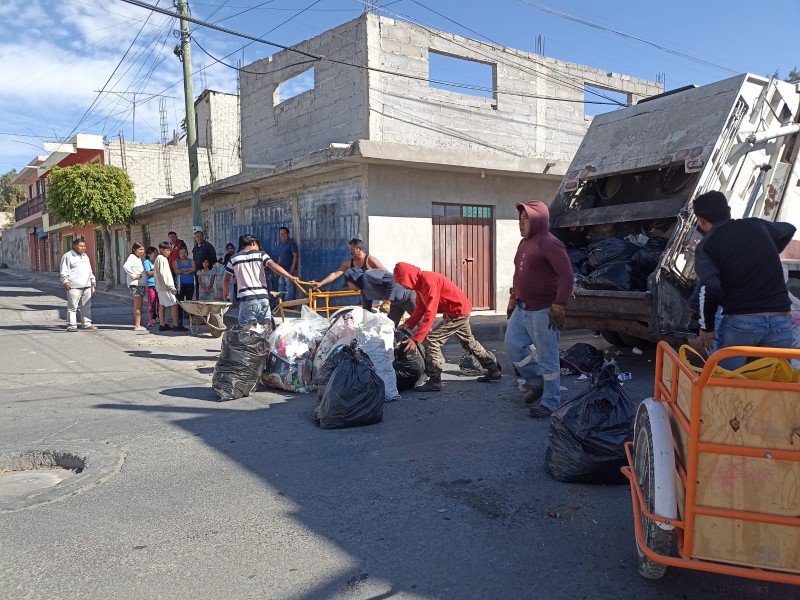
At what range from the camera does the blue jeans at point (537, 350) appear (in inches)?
203

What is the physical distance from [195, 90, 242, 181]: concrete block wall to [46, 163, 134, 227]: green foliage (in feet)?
13.9

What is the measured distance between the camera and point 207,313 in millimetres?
9891

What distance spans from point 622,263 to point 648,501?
4602 mm

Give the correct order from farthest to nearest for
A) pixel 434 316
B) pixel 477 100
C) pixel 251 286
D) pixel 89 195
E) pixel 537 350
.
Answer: pixel 89 195, pixel 477 100, pixel 251 286, pixel 434 316, pixel 537 350

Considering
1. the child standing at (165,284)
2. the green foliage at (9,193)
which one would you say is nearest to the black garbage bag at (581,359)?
the child standing at (165,284)

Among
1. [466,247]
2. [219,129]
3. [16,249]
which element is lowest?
[466,247]

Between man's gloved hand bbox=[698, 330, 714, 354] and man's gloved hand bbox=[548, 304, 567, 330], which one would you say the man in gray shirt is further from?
man's gloved hand bbox=[698, 330, 714, 354]

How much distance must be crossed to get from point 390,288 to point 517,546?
402 centimetres

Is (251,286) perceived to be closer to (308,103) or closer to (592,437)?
(592,437)

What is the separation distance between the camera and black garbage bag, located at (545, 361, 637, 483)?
362 centimetres

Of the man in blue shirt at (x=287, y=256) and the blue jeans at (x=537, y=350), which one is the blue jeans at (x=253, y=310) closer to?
the blue jeans at (x=537, y=350)

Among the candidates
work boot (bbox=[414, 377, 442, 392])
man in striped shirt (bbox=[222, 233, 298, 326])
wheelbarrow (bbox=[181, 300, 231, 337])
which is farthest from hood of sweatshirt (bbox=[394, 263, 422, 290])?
wheelbarrow (bbox=[181, 300, 231, 337])

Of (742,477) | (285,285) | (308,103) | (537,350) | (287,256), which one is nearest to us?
(742,477)

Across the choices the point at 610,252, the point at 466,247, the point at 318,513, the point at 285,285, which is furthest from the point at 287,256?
the point at 318,513
